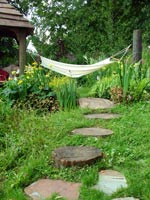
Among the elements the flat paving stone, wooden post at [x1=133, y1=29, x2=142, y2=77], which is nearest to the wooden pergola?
wooden post at [x1=133, y1=29, x2=142, y2=77]

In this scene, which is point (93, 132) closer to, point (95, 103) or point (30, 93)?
point (95, 103)

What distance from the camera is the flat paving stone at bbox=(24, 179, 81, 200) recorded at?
204cm

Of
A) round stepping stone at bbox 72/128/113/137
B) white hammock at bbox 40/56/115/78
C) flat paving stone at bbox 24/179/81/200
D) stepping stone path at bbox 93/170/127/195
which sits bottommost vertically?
flat paving stone at bbox 24/179/81/200

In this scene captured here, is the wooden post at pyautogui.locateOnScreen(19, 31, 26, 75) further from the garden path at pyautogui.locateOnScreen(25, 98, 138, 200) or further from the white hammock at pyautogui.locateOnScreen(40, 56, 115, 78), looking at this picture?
the garden path at pyautogui.locateOnScreen(25, 98, 138, 200)

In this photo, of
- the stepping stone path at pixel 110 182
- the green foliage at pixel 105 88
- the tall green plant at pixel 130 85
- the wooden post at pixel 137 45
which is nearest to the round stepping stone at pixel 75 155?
the stepping stone path at pixel 110 182

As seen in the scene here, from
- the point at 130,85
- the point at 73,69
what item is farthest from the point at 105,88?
the point at 73,69

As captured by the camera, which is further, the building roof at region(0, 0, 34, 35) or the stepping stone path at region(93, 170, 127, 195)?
the building roof at region(0, 0, 34, 35)

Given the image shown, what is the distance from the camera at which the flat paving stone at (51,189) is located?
2.04 m

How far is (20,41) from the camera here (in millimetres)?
6266

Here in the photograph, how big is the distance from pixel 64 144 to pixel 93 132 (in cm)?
44

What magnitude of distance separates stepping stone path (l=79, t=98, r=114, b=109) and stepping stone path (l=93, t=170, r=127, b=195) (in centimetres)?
220

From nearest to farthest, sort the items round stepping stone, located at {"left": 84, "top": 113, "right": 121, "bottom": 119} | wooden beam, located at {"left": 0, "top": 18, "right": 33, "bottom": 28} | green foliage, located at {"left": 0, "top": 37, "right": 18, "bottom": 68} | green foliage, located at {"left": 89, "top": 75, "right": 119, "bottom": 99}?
1. round stepping stone, located at {"left": 84, "top": 113, "right": 121, "bottom": 119}
2. green foliage, located at {"left": 89, "top": 75, "right": 119, "bottom": 99}
3. wooden beam, located at {"left": 0, "top": 18, "right": 33, "bottom": 28}
4. green foliage, located at {"left": 0, "top": 37, "right": 18, "bottom": 68}

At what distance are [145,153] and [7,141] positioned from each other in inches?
45.6

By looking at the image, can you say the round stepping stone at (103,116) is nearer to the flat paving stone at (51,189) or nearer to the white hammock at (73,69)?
the white hammock at (73,69)
